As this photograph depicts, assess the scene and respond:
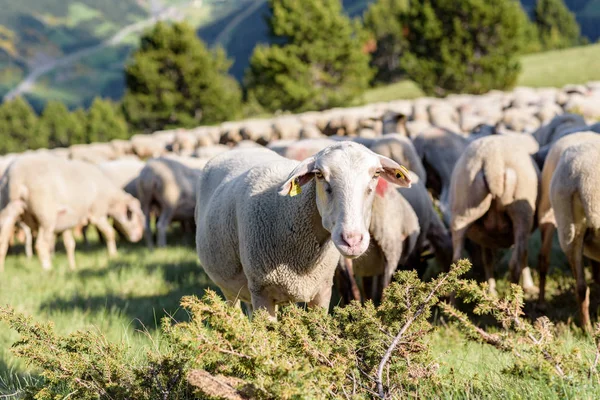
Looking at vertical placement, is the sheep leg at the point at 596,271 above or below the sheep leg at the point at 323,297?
below

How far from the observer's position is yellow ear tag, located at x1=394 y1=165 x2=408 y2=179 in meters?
3.28

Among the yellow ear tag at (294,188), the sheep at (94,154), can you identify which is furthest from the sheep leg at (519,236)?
the sheep at (94,154)

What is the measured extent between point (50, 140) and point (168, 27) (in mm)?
21582

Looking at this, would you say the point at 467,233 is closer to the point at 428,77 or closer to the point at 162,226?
the point at 162,226

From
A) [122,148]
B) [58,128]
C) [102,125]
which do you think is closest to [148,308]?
[122,148]

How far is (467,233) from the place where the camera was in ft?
20.7

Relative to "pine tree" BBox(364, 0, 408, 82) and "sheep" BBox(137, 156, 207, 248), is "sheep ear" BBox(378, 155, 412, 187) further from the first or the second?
"pine tree" BBox(364, 0, 408, 82)

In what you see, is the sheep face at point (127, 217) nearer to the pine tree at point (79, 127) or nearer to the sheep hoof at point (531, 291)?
the sheep hoof at point (531, 291)

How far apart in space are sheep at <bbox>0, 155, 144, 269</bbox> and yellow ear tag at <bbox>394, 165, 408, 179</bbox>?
Result: 22.8ft

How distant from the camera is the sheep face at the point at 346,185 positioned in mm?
2953

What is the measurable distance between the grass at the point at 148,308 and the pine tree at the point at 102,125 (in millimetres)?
45000

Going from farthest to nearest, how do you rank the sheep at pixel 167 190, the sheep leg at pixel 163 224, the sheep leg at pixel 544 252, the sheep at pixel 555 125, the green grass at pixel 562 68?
the green grass at pixel 562 68, the sheep at pixel 167 190, the sheep leg at pixel 163 224, the sheep at pixel 555 125, the sheep leg at pixel 544 252

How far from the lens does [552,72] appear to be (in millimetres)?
37562

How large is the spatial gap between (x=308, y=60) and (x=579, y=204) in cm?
3767
